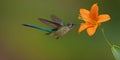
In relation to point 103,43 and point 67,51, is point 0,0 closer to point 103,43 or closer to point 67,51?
point 67,51

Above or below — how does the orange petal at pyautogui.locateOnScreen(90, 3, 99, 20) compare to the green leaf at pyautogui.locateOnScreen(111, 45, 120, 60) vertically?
above

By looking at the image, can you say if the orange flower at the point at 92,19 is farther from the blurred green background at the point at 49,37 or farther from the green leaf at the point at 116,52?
the blurred green background at the point at 49,37

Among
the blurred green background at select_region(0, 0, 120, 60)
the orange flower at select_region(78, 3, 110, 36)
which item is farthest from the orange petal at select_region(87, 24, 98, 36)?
the blurred green background at select_region(0, 0, 120, 60)

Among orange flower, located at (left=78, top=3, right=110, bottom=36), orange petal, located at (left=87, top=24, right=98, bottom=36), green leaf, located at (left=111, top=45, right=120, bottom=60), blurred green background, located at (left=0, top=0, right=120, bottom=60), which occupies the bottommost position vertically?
green leaf, located at (left=111, top=45, right=120, bottom=60)

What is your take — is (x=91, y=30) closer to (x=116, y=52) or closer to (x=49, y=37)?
(x=116, y=52)

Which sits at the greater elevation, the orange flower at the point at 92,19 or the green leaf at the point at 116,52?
the orange flower at the point at 92,19

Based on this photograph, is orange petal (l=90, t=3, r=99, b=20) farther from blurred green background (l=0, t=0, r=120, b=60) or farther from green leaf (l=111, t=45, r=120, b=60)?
blurred green background (l=0, t=0, r=120, b=60)

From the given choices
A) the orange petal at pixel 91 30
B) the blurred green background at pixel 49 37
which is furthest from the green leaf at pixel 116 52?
the blurred green background at pixel 49 37

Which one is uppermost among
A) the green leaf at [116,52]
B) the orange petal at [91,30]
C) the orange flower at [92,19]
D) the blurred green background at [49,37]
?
the blurred green background at [49,37]

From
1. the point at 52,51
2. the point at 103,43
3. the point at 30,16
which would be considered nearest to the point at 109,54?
the point at 103,43

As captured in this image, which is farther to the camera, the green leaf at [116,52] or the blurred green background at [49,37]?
the blurred green background at [49,37]
